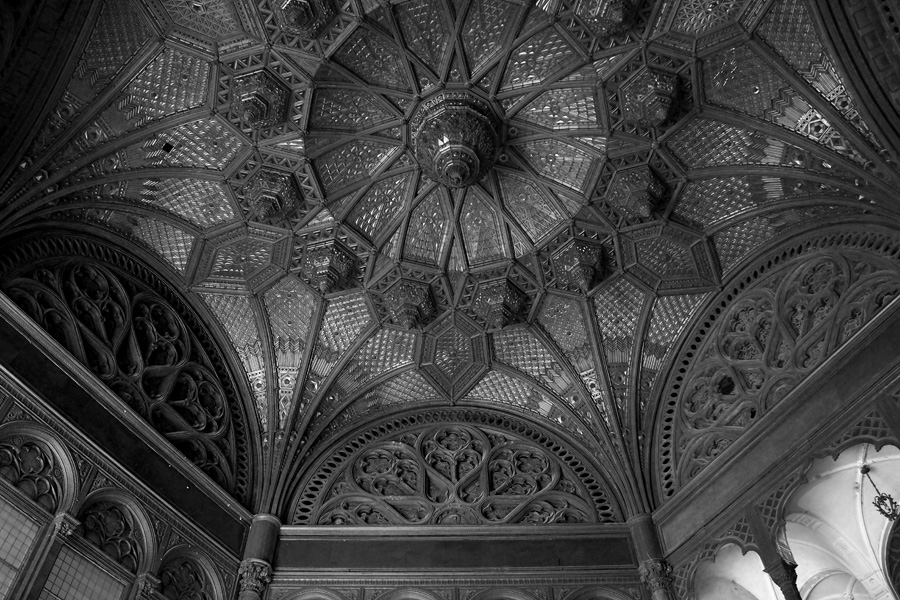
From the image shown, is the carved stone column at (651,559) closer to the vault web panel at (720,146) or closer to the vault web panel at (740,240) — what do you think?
the vault web panel at (740,240)

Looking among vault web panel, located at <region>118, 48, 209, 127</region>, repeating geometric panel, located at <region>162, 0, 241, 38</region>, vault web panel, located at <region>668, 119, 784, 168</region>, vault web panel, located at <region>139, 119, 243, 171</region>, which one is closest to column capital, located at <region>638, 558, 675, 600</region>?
vault web panel, located at <region>668, 119, 784, 168</region>

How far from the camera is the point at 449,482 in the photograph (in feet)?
47.1

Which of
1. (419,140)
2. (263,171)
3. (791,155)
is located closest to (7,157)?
(263,171)

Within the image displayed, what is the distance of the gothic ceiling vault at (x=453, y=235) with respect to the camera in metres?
11.8

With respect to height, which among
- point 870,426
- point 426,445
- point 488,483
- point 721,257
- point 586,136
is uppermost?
point 586,136

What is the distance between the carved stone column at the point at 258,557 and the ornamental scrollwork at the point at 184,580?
1.80 feet

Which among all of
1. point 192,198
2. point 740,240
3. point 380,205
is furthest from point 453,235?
point 740,240

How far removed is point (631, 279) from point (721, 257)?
154 cm

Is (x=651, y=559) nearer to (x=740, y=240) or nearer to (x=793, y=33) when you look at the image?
(x=740, y=240)

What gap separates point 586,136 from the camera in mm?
13336

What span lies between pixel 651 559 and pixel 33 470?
348 inches

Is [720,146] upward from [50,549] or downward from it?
upward

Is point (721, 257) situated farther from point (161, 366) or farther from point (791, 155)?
point (161, 366)

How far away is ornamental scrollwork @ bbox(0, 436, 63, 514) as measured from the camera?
396 inches
